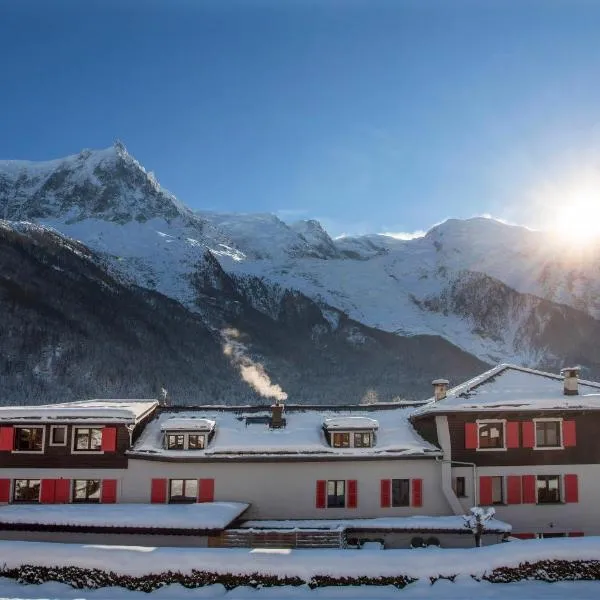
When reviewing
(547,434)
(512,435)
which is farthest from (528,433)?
(547,434)

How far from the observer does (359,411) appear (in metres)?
39.5

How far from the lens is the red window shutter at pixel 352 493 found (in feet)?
111

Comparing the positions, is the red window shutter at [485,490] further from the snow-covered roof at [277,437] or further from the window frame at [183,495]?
the window frame at [183,495]

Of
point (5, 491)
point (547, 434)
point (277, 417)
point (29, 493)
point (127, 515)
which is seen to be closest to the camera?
point (127, 515)

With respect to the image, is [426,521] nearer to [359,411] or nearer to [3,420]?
[359,411]

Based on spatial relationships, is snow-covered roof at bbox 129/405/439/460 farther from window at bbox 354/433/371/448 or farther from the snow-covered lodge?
window at bbox 354/433/371/448

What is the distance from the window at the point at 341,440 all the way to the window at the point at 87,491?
11.9 m

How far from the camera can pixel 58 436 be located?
34375mm

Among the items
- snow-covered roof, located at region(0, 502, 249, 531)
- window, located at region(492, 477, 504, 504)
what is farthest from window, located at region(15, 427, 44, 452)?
window, located at region(492, 477, 504, 504)

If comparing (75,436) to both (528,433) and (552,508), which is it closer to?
(528,433)

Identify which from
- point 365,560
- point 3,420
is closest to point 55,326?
point 3,420

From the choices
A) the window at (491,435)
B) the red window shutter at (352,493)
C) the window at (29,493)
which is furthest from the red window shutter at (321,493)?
the window at (29,493)

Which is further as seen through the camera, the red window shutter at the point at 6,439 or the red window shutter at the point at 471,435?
the red window shutter at the point at 471,435

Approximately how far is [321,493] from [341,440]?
2773 mm
